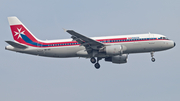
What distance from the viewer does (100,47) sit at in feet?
164

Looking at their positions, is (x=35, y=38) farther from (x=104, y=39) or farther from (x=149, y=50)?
(x=149, y=50)

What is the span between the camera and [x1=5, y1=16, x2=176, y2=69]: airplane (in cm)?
4894

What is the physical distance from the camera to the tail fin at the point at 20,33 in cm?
5334

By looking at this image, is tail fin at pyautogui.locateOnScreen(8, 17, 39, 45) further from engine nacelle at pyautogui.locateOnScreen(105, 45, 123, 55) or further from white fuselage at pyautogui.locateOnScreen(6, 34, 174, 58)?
engine nacelle at pyautogui.locateOnScreen(105, 45, 123, 55)

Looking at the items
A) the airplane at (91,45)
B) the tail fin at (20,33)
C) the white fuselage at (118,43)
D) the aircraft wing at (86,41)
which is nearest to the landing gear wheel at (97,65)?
the airplane at (91,45)

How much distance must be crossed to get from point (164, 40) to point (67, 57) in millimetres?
16181

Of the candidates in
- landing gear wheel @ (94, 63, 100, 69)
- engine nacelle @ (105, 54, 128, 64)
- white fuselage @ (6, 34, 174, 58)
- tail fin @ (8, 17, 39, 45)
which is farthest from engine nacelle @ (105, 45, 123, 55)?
tail fin @ (8, 17, 39, 45)

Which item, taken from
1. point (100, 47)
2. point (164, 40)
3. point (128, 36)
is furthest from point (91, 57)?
point (164, 40)

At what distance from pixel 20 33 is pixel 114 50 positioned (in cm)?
1719

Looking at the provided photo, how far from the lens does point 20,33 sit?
5409cm

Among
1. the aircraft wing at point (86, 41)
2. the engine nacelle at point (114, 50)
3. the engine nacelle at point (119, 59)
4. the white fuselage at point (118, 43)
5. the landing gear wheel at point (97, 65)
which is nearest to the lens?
the aircraft wing at point (86, 41)

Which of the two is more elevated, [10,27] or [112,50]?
[10,27]

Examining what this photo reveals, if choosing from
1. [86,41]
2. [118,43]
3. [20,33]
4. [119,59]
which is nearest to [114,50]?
[118,43]

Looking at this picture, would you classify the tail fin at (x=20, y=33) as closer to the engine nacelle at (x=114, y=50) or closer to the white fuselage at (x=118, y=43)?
the white fuselage at (x=118, y=43)
